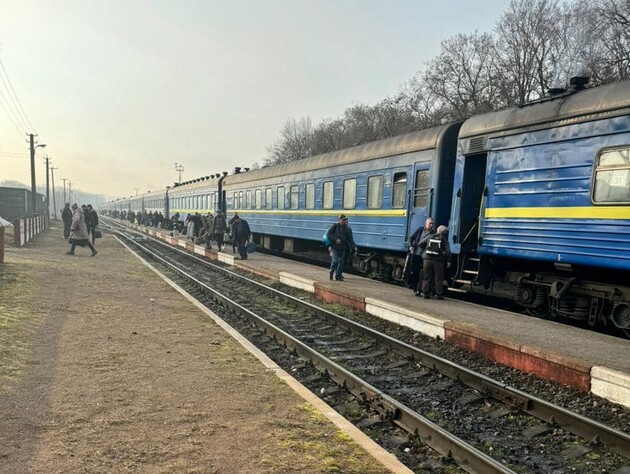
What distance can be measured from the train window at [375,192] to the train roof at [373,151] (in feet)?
1.90

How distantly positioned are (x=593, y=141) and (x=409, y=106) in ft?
146

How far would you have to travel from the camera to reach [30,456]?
386 centimetres

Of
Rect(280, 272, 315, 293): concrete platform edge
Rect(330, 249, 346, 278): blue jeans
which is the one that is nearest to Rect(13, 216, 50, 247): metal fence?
Rect(280, 272, 315, 293): concrete platform edge

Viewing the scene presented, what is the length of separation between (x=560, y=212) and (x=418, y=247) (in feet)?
10.2

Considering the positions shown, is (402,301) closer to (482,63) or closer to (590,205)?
(590,205)

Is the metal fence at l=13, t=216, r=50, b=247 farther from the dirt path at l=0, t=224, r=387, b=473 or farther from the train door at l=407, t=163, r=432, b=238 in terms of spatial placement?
the train door at l=407, t=163, r=432, b=238

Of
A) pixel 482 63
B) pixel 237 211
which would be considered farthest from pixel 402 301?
pixel 482 63

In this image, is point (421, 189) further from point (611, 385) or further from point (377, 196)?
point (611, 385)

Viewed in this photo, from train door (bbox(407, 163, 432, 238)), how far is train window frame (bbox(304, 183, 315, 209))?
5924mm

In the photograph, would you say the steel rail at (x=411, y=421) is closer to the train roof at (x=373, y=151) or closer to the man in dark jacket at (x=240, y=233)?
the train roof at (x=373, y=151)

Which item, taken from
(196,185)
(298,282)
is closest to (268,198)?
(298,282)

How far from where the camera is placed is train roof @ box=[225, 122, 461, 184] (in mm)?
11531

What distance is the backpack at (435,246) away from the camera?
9984 millimetres

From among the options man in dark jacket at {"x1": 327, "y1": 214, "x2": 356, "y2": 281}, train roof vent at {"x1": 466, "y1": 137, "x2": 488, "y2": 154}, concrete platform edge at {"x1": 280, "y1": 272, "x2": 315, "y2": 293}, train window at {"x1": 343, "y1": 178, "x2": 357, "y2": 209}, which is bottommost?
concrete platform edge at {"x1": 280, "y1": 272, "x2": 315, "y2": 293}
